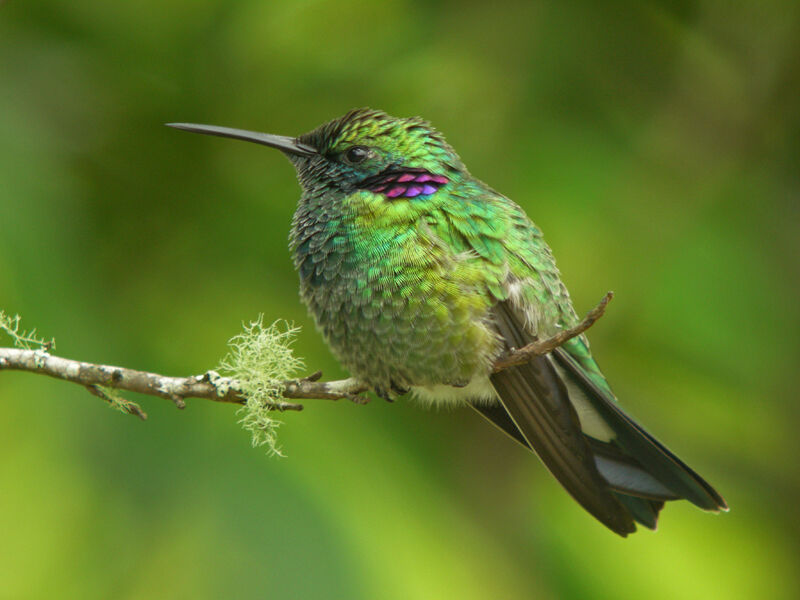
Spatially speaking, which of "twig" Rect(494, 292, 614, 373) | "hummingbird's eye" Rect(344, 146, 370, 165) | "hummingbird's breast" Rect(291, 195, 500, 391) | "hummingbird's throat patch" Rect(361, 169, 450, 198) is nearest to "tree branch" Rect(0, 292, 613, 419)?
"twig" Rect(494, 292, 614, 373)

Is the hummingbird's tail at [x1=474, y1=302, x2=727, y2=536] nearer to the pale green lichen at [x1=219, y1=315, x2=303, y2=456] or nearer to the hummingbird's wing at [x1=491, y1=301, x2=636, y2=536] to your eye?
the hummingbird's wing at [x1=491, y1=301, x2=636, y2=536]

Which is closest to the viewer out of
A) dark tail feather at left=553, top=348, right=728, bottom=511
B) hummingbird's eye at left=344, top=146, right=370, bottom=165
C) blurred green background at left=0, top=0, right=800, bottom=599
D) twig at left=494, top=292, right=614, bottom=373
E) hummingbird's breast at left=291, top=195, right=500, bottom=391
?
twig at left=494, top=292, right=614, bottom=373

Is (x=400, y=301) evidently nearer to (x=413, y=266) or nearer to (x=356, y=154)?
(x=413, y=266)

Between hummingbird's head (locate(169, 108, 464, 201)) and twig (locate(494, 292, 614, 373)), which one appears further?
hummingbird's head (locate(169, 108, 464, 201))

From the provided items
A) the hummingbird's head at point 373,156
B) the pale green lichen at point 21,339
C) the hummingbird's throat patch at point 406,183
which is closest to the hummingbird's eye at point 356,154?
the hummingbird's head at point 373,156

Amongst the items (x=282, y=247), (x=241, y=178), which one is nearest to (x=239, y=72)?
(x=241, y=178)

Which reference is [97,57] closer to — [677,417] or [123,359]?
[123,359]

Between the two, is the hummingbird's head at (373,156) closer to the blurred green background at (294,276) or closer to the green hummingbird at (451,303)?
the green hummingbird at (451,303)
